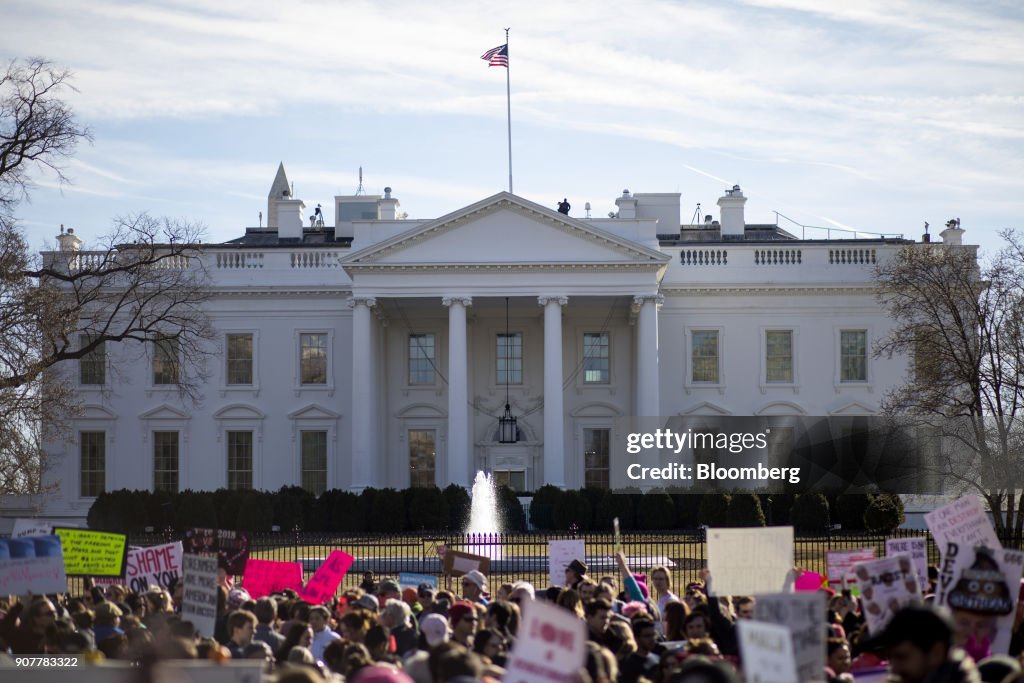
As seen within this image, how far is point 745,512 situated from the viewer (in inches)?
1646

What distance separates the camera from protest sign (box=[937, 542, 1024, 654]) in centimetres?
999

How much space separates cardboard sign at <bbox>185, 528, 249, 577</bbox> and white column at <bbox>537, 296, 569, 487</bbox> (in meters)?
31.2

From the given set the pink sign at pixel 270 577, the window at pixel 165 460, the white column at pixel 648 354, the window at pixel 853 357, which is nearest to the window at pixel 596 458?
the white column at pixel 648 354

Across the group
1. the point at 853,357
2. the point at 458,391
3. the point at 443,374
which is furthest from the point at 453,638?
the point at 853,357

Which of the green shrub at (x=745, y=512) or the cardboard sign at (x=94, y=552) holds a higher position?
the cardboard sign at (x=94, y=552)

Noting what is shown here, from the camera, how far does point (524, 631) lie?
6699 mm

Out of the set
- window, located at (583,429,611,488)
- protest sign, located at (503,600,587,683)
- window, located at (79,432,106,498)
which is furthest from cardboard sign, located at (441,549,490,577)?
window, located at (79,432,106,498)

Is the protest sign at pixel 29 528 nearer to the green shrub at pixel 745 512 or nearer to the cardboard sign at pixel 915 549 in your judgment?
the cardboard sign at pixel 915 549

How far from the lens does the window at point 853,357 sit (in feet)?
172

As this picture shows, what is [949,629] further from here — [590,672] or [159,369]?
[159,369]

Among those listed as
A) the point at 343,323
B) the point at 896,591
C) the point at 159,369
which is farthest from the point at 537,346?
the point at 896,591

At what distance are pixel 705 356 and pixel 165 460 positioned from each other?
66.9ft

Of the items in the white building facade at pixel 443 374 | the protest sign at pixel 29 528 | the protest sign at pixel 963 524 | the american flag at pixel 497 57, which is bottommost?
the protest sign at pixel 29 528

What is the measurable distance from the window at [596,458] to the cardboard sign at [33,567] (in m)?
39.1
